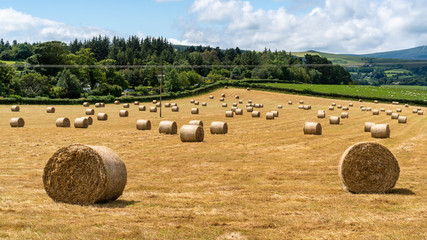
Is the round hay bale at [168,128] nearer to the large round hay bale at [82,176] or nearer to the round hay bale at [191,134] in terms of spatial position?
the round hay bale at [191,134]

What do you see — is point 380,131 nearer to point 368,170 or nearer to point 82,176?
point 368,170

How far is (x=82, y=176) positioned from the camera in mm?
13617

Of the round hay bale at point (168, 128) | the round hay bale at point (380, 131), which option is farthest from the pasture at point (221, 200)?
the round hay bale at point (168, 128)

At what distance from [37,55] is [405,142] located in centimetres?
11179

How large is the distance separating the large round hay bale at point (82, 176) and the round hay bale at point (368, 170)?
7.64 m

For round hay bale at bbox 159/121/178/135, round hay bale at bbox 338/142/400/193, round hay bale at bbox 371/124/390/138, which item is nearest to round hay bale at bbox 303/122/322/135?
round hay bale at bbox 371/124/390/138

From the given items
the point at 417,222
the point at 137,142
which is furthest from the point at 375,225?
the point at 137,142

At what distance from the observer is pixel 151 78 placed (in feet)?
568

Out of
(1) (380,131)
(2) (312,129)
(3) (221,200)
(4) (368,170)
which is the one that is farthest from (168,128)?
(3) (221,200)

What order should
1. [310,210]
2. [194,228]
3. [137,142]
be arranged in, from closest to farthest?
[194,228] < [310,210] < [137,142]

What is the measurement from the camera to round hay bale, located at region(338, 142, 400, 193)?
53.7 ft

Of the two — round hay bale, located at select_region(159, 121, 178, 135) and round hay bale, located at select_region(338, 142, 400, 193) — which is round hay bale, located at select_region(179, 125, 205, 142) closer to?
round hay bale, located at select_region(159, 121, 178, 135)

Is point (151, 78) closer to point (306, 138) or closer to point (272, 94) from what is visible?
point (272, 94)

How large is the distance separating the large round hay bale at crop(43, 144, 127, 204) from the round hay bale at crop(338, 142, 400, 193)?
764cm
